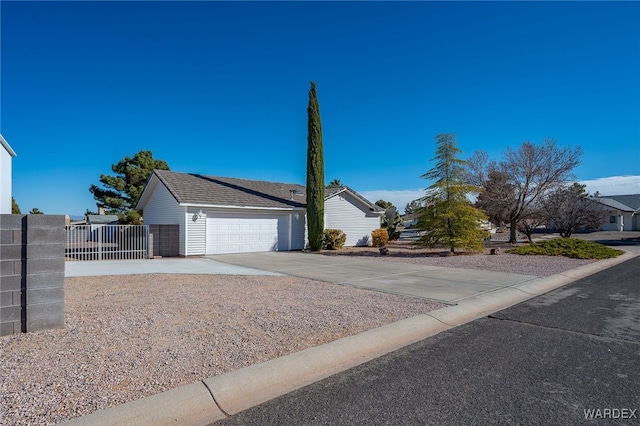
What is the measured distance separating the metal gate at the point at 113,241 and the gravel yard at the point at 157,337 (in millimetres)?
8526

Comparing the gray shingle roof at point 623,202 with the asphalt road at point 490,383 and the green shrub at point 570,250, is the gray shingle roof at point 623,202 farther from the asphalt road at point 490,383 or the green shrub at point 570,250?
the asphalt road at point 490,383

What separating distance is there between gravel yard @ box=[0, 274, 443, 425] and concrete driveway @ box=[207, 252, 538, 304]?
1.00 meters

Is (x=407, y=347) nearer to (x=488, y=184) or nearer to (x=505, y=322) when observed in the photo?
(x=505, y=322)

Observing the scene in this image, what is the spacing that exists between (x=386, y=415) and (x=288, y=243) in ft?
63.0

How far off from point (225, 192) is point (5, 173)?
10.9m

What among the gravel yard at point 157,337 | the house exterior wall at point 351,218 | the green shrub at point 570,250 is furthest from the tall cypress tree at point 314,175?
the gravel yard at point 157,337

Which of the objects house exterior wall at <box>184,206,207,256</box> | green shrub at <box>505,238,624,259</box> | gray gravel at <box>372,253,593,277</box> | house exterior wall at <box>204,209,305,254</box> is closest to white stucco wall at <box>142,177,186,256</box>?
house exterior wall at <box>184,206,207,256</box>

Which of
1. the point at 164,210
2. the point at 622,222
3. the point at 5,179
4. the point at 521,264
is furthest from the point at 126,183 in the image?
the point at 622,222

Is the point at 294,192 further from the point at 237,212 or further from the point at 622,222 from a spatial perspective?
the point at 622,222

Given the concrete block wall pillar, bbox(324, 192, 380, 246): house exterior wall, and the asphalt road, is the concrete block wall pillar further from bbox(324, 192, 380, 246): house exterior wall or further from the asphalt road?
bbox(324, 192, 380, 246): house exterior wall

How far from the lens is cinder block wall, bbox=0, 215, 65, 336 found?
4996 millimetres

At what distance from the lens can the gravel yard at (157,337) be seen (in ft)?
11.6

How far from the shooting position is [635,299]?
8.31 meters

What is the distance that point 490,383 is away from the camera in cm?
399
